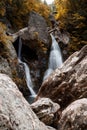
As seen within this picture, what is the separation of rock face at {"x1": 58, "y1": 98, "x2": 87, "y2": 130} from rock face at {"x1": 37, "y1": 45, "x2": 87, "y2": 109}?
3016 mm

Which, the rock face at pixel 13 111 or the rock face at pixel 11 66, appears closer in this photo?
the rock face at pixel 13 111

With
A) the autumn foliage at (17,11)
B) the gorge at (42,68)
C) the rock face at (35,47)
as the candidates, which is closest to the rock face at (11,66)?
the gorge at (42,68)

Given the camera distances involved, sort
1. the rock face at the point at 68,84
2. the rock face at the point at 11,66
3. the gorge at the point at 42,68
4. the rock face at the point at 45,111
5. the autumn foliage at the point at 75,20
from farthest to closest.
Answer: the autumn foliage at the point at 75,20 < the rock face at the point at 11,66 < the rock face at the point at 68,84 < the rock face at the point at 45,111 < the gorge at the point at 42,68

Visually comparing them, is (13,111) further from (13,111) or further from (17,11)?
(17,11)

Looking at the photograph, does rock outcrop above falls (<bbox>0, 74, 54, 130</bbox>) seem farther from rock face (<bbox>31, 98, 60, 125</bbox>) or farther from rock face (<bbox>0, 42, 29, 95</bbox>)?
rock face (<bbox>0, 42, 29, 95</bbox>)

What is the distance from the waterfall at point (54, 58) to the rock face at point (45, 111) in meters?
15.8

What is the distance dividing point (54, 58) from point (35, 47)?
199 centimetres

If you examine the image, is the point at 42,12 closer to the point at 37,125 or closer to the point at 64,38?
the point at 64,38

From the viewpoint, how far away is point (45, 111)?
361 inches

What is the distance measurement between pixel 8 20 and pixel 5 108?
86.9 feet

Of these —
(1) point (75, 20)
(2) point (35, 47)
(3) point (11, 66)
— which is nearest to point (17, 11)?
(1) point (75, 20)

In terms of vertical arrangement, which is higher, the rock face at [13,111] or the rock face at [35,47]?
the rock face at [13,111]

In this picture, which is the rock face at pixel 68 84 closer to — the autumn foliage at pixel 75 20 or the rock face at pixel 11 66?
the rock face at pixel 11 66

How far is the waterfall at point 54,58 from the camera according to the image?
84.7 feet
